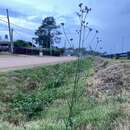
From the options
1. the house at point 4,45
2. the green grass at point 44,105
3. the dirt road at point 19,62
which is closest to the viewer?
the green grass at point 44,105

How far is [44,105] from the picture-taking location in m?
12.5

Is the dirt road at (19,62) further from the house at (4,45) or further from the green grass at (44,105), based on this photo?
the house at (4,45)

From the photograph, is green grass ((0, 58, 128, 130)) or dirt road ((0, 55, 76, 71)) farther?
dirt road ((0, 55, 76, 71))

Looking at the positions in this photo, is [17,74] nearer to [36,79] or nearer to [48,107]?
[36,79]

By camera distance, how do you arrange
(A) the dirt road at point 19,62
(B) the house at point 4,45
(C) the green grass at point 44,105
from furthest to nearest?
(B) the house at point 4,45 < (A) the dirt road at point 19,62 < (C) the green grass at point 44,105

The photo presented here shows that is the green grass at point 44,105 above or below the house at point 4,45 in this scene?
above

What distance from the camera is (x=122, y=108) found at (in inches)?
334

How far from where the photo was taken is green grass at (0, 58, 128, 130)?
25.4 feet

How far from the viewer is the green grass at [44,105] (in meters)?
7.75

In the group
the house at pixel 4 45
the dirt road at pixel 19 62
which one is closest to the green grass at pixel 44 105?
the dirt road at pixel 19 62

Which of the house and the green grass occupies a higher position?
the green grass

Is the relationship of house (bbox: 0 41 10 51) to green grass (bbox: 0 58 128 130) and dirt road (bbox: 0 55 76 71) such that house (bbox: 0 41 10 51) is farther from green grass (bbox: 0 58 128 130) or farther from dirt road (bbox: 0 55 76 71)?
green grass (bbox: 0 58 128 130)

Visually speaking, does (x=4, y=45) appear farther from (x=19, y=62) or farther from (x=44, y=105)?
(x=44, y=105)

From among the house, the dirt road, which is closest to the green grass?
the dirt road
